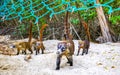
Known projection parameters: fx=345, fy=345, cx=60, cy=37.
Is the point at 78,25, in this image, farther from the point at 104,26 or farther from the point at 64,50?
the point at 64,50

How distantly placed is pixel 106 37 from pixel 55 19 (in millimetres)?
1292

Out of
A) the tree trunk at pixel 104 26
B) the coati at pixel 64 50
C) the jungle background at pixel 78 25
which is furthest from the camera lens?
the jungle background at pixel 78 25

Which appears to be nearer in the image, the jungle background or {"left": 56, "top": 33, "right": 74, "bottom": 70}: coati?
{"left": 56, "top": 33, "right": 74, "bottom": 70}: coati

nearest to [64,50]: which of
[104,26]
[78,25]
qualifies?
[104,26]

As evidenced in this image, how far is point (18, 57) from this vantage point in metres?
3.82

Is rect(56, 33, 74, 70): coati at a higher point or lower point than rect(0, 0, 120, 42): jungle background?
lower

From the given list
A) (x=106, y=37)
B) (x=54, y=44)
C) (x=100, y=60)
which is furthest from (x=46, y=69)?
(x=106, y=37)

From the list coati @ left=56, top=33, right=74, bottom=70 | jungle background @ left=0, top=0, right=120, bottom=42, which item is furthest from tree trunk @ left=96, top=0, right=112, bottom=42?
coati @ left=56, top=33, right=74, bottom=70

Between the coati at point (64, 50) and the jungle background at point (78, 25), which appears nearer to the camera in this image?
the coati at point (64, 50)

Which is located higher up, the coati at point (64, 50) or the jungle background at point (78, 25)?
the jungle background at point (78, 25)

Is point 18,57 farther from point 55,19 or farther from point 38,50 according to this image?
point 55,19

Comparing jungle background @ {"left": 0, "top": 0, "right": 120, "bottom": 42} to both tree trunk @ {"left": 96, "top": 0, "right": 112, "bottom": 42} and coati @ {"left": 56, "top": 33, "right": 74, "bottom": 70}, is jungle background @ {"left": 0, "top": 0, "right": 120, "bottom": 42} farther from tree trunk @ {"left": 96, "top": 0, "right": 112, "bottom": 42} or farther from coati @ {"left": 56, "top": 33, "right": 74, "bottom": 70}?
coati @ {"left": 56, "top": 33, "right": 74, "bottom": 70}

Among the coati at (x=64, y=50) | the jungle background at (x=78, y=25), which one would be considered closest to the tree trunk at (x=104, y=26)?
the jungle background at (x=78, y=25)

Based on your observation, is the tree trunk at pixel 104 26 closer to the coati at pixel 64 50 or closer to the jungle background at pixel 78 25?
the jungle background at pixel 78 25
